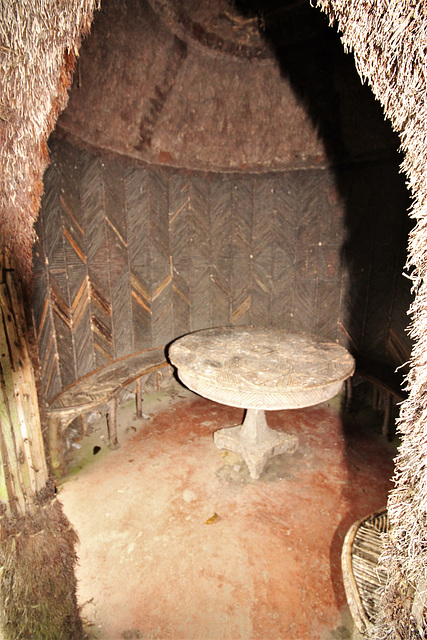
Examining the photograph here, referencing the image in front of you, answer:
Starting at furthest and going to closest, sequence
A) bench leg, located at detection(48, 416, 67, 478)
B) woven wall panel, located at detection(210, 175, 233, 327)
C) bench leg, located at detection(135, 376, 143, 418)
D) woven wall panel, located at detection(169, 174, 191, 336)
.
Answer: woven wall panel, located at detection(210, 175, 233, 327), woven wall panel, located at detection(169, 174, 191, 336), bench leg, located at detection(135, 376, 143, 418), bench leg, located at detection(48, 416, 67, 478)

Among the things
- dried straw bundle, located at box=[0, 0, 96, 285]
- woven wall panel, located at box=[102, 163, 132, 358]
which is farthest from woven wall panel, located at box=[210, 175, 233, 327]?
dried straw bundle, located at box=[0, 0, 96, 285]

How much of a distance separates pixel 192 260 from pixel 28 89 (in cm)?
377

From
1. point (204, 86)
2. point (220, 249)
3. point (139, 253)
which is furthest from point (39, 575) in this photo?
point (204, 86)

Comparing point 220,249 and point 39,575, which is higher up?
point 220,249

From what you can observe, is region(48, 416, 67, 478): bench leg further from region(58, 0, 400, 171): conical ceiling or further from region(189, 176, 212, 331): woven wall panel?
region(58, 0, 400, 171): conical ceiling

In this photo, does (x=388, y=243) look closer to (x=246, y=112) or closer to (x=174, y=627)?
(x=246, y=112)

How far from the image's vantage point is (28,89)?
1.37m

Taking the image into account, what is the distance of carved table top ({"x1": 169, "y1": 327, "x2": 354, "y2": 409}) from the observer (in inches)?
106

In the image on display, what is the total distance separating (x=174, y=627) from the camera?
6.70ft

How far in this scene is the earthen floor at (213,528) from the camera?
2.10 metres

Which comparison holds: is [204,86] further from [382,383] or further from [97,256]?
[382,383]

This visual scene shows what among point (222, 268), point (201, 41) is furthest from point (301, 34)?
point (222, 268)

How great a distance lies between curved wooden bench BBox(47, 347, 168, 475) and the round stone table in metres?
0.82

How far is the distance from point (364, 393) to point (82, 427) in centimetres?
389
